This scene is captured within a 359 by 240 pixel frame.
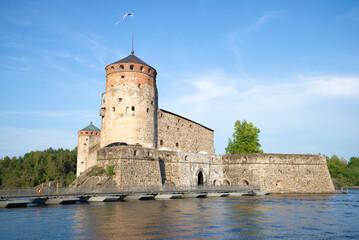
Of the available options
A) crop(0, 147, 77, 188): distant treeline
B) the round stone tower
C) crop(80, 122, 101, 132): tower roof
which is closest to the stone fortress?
the round stone tower

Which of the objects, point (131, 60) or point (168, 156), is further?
point (131, 60)

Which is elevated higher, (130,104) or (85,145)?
(130,104)

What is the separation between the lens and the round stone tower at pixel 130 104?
35.0 m

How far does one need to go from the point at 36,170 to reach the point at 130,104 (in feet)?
167

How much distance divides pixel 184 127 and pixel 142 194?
19.8 meters

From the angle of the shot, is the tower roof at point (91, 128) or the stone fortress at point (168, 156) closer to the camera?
the stone fortress at point (168, 156)

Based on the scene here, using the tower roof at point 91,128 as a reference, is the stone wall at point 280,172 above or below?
below

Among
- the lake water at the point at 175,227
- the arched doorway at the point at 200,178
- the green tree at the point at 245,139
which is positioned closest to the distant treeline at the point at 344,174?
the green tree at the point at 245,139

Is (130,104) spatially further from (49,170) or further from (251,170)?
(49,170)

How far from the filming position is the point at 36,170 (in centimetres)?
7456

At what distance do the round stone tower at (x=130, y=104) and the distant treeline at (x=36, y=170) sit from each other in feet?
129

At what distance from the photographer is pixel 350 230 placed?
12.2 meters

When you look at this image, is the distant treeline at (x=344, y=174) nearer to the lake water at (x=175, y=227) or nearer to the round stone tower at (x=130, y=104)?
the round stone tower at (x=130, y=104)

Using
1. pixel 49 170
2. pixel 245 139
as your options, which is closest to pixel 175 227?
pixel 245 139
